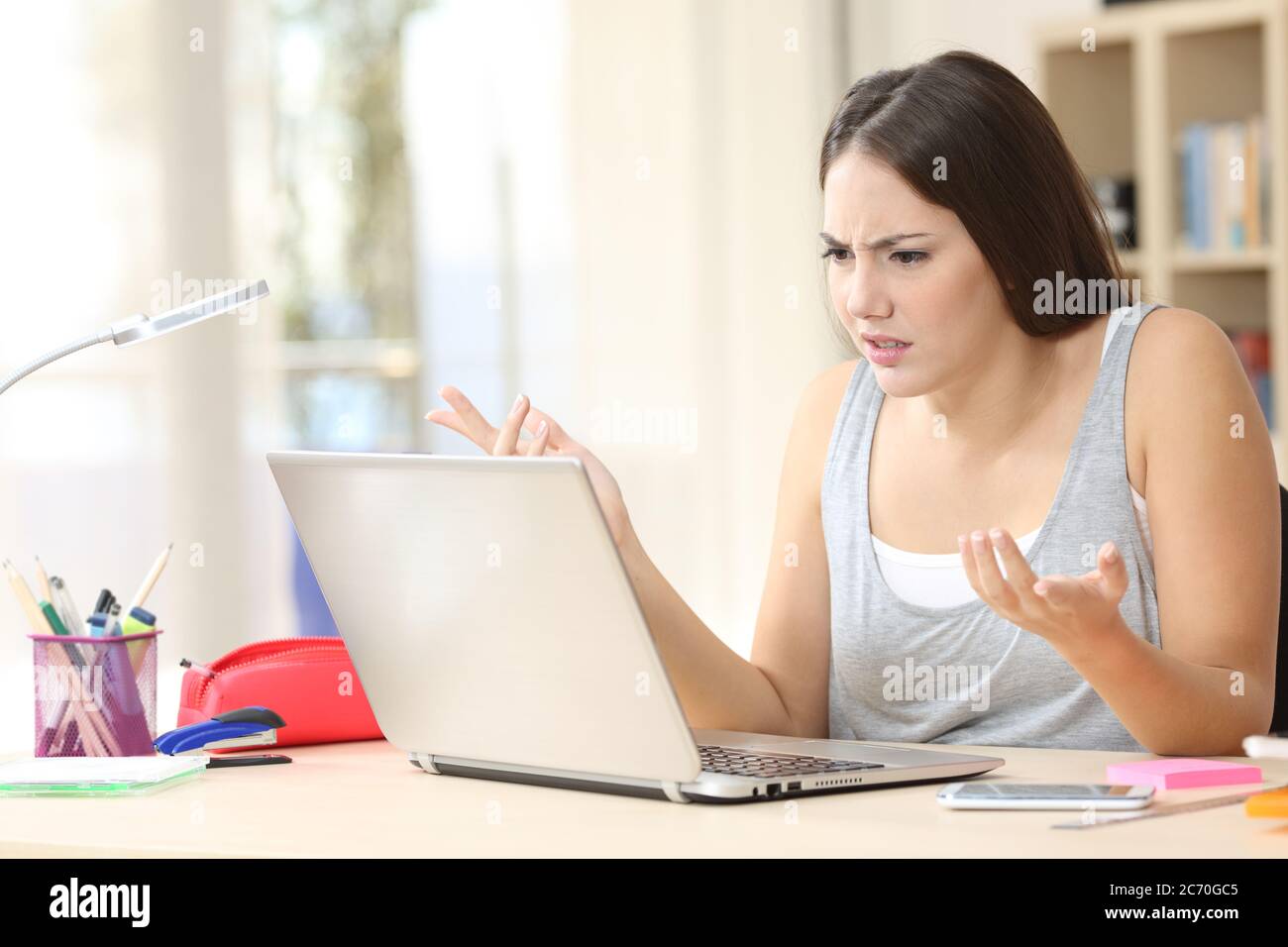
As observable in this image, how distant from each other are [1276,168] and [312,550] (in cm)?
276

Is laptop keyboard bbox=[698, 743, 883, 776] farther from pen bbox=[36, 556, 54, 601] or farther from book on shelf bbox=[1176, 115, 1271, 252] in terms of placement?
book on shelf bbox=[1176, 115, 1271, 252]

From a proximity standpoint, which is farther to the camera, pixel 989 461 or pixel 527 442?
pixel 989 461

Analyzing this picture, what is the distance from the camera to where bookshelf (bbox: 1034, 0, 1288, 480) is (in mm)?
3404

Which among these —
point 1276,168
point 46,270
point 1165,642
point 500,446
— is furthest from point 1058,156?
point 1276,168

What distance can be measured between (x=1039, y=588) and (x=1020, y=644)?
0.42 metres

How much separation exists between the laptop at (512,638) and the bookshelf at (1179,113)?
2562 mm

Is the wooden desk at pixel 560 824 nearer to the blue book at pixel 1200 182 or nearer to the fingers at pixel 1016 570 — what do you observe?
the fingers at pixel 1016 570

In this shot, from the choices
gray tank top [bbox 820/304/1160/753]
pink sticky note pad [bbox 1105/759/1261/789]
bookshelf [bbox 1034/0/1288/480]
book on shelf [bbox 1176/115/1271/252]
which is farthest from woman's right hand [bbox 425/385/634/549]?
book on shelf [bbox 1176/115/1271/252]

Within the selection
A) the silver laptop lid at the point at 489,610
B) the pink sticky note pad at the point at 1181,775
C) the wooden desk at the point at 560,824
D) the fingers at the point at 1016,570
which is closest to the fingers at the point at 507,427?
the silver laptop lid at the point at 489,610

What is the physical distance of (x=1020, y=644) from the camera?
149 cm

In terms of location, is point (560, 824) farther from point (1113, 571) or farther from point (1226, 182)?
point (1226, 182)

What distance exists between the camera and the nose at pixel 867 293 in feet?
4.77

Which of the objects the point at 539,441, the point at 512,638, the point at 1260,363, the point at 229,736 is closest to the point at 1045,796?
the point at 512,638

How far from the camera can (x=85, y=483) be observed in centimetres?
262
